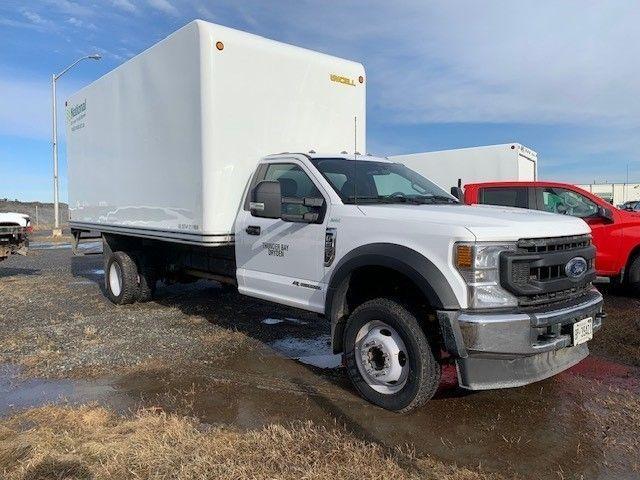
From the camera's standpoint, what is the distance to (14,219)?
33.9 feet

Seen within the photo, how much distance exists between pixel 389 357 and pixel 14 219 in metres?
9.11

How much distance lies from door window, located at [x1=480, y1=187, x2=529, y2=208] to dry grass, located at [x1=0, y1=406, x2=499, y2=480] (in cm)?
650

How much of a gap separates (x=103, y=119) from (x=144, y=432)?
5.97 m

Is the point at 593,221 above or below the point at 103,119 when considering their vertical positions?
below

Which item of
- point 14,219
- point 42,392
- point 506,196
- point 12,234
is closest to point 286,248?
point 42,392

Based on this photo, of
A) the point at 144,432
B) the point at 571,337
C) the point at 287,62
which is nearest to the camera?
the point at 144,432

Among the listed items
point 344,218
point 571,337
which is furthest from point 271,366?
point 571,337

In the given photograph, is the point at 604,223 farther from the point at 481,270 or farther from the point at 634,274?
the point at 481,270

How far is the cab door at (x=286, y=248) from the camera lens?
189 inches

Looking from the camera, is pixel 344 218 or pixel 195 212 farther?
pixel 195 212

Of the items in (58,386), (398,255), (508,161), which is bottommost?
(58,386)

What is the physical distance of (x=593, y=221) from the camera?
27.9 feet

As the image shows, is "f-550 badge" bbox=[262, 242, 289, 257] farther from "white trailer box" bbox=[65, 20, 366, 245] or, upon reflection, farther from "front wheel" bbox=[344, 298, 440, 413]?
"front wheel" bbox=[344, 298, 440, 413]

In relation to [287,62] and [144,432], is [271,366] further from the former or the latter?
[287,62]
